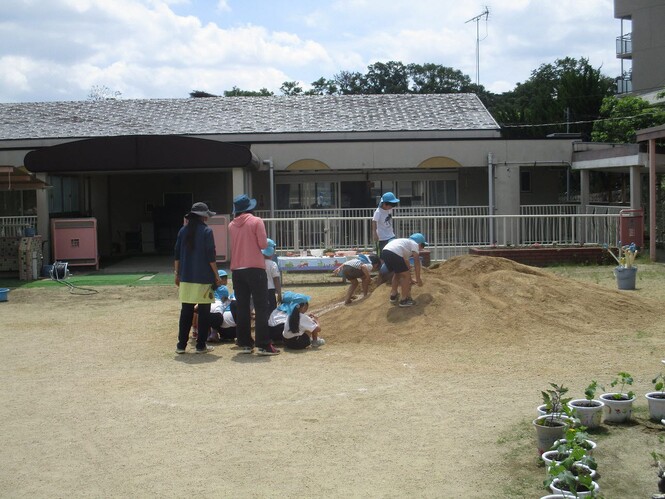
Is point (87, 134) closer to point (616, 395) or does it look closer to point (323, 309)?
point (323, 309)

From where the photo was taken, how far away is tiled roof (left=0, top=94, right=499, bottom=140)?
93.4 feet

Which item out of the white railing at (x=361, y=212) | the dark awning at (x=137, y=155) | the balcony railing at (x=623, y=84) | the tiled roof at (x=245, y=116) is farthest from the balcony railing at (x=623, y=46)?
the dark awning at (x=137, y=155)

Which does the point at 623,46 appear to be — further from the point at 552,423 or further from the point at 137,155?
the point at 552,423

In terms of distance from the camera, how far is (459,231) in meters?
21.8

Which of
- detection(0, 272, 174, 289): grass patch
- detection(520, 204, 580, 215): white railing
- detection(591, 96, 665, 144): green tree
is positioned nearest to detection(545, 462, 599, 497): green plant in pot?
detection(0, 272, 174, 289): grass patch

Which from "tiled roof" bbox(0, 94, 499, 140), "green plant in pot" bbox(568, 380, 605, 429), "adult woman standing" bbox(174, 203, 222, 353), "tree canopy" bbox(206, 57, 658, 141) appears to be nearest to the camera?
"green plant in pot" bbox(568, 380, 605, 429)

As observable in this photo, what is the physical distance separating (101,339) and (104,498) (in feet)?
21.1

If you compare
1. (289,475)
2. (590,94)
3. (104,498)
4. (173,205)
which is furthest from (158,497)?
(590,94)

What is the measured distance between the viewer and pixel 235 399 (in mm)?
7719

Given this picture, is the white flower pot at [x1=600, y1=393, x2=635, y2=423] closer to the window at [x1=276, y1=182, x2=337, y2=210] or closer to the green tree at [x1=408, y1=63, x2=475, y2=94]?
the window at [x1=276, y1=182, x2=337, y2=210]

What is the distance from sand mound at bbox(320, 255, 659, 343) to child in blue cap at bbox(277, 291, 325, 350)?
2.31ft

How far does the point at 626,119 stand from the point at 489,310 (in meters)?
27.4

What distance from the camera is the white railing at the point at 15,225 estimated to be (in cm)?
2164

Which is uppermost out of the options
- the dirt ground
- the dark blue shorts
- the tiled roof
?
the tiled roof
